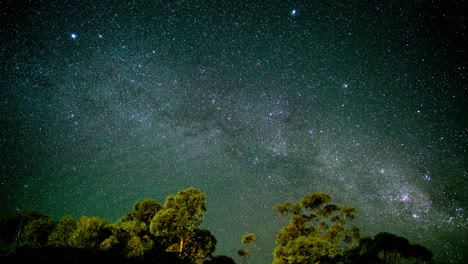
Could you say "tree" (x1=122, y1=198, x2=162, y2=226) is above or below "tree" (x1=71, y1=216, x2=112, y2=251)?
above

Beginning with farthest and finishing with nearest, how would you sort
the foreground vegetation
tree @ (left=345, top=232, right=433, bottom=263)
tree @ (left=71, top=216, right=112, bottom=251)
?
tree @ (left=345, top=232, right=433, bottom=263)
tree @ (left=71, top=216, right=112, bottom=251)
the foreground vegetation

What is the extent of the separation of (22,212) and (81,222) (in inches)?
567

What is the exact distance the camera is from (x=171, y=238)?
23.9 metres

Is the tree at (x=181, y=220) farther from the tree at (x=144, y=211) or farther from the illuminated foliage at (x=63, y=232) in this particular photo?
the illuminated foliage at (x=63, y=232)

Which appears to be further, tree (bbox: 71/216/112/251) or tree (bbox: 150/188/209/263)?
tree (bbox: 71/216/112/251)

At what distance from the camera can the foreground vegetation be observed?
1936 centimetres

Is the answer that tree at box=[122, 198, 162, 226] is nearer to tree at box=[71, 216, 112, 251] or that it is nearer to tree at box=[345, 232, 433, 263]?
tree at box=[71, 216, 112, 251]

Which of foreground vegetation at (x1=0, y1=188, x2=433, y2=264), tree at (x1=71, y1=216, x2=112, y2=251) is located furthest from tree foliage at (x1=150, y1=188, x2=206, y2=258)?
tree at (x1=71, y1=216, x2=112, y2=251)

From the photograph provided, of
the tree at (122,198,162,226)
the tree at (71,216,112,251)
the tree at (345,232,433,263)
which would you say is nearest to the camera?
the tree at (71,216,112,251)

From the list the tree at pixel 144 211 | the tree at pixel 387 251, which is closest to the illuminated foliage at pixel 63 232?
the tree at pixel 144 211

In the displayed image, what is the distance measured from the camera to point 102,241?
905 inches

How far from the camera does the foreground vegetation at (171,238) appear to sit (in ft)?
63.5

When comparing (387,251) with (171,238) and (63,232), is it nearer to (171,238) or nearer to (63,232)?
(171,238)

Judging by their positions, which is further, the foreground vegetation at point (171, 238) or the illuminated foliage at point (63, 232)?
the illuminated foliage at point (63, 232)
